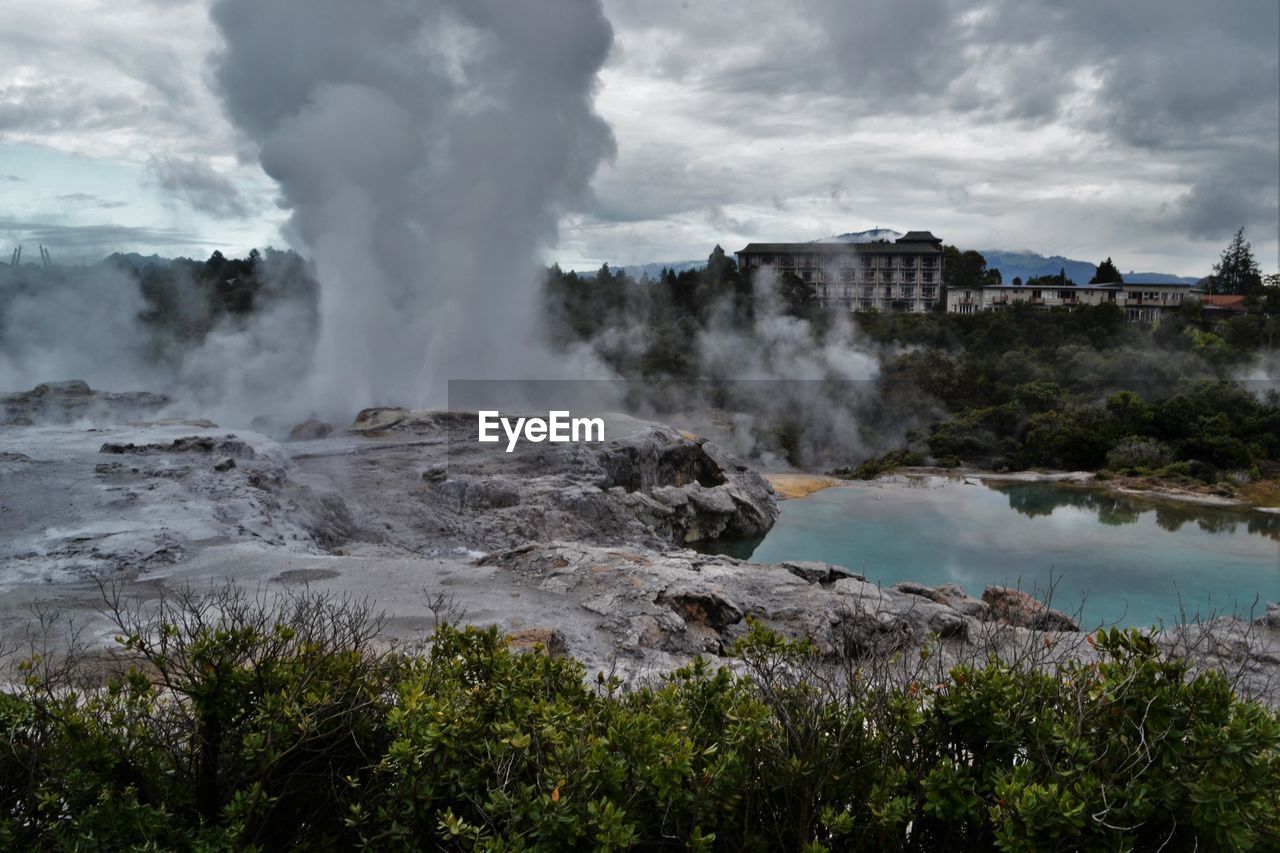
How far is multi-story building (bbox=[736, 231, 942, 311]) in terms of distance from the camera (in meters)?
55.0

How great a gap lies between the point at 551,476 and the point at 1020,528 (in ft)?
36.1

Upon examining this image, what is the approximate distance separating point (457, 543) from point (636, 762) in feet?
35.4

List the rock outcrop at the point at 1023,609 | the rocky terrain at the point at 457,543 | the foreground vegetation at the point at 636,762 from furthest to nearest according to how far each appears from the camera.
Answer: the rock outcrop at the point at 1023,609 → the rocky terrain at the point at 457,543 → the foreground vegetation at the point at 636,762

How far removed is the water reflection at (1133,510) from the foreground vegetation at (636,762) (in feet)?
65.3

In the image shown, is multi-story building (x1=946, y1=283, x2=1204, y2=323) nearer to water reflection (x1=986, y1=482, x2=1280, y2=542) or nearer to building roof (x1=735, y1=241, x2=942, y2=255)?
building roof (x1=735, y1=241, x2=942, y2=255)

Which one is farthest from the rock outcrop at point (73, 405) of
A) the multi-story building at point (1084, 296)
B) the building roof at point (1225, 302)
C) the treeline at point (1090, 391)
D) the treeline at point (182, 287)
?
the building roof at point (1225, 302)

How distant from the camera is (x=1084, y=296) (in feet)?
175

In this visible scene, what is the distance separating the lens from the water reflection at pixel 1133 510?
69.2 ft

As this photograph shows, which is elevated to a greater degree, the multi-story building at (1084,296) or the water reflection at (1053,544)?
the multi-story building at (1084,296)

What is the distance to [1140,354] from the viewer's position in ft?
Answer: 115

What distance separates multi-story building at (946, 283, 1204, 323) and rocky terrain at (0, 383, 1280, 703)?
39494mm

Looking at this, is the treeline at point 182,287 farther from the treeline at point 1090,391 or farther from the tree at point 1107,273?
the tree at point 1107,273

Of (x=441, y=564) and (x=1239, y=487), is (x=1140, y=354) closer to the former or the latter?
A: (x=1239, y=487)

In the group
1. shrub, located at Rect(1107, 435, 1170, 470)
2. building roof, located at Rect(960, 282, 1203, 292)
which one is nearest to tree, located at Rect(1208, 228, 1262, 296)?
building roof, located at Rect(960, 282, 1203, 292)
